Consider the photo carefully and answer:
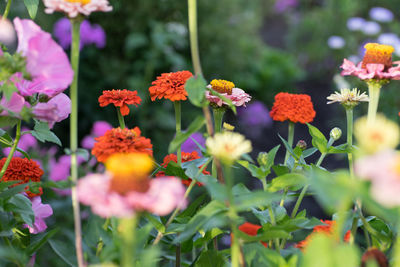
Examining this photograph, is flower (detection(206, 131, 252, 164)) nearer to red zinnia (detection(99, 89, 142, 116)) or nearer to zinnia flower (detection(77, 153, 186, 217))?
zinnia flower (detection(77, 153, 186, 217))

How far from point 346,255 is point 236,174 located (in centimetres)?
187

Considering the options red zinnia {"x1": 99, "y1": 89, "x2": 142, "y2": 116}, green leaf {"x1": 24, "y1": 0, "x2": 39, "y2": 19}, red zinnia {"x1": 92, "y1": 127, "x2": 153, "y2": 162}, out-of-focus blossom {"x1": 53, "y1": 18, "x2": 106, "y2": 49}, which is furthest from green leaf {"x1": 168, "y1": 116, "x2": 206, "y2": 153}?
out-of-focus blossom {"x1": 53, "y1": 18, "x2": 106, "y2": 49}

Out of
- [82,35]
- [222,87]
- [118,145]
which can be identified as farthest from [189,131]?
[82,35]

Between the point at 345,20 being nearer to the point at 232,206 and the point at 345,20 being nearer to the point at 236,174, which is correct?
the point at 236,174

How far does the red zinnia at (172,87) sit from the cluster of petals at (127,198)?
0.25 meters

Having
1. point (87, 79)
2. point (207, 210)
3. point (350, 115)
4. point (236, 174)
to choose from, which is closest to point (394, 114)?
point (236, 174)

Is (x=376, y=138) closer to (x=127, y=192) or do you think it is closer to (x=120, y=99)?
(x=127, y=192)

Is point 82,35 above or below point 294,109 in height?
below

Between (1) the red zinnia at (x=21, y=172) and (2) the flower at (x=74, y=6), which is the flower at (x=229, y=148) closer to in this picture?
(2) the flower at (x=74, y=6)

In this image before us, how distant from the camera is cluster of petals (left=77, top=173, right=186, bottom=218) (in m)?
0.32

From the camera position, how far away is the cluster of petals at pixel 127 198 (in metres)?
A: 0.32

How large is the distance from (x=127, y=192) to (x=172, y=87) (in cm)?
27

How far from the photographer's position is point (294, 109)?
653 mm

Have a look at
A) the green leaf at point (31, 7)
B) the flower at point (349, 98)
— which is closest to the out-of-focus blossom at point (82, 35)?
the green leaf at point (31, 7)
